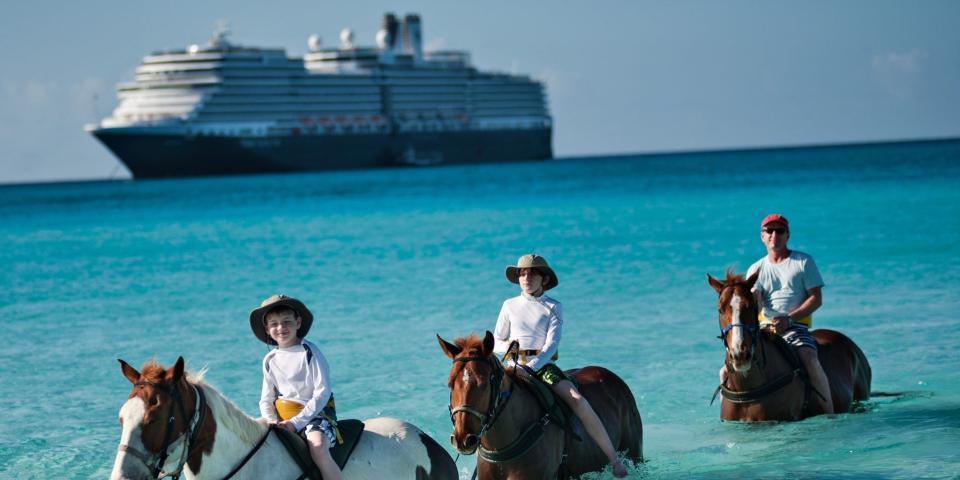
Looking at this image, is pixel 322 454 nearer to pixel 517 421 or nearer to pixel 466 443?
pixel 466 443

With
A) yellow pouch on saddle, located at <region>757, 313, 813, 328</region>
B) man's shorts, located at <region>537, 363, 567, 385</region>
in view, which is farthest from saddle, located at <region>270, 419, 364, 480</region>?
yellow pouch on saddle, located at <region>757, 313, 813, 328</region>

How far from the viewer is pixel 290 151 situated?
102 metres

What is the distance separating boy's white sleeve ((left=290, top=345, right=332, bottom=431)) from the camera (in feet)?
17.7

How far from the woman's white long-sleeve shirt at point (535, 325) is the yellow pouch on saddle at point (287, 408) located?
4.03 ft

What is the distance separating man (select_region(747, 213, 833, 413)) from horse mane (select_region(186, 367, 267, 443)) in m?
3.92

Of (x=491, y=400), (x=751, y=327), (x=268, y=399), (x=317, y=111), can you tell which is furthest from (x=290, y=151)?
(x=491, y=400)

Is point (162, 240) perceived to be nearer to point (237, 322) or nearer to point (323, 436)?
point (237, 322)

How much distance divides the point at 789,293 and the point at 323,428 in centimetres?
382

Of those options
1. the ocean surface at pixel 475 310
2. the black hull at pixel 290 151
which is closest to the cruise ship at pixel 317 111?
the black hull at pixel 290 151

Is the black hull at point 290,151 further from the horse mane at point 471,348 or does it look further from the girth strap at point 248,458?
the girth strap at point 248,458

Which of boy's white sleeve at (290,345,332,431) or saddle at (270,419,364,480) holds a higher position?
boy's white sleeve at (290,345,332,431)

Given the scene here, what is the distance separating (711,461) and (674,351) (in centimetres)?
472

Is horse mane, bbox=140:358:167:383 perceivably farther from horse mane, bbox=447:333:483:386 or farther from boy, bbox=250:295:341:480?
horse mane, bbox=447:333:483:386

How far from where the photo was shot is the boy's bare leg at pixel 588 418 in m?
6.40
